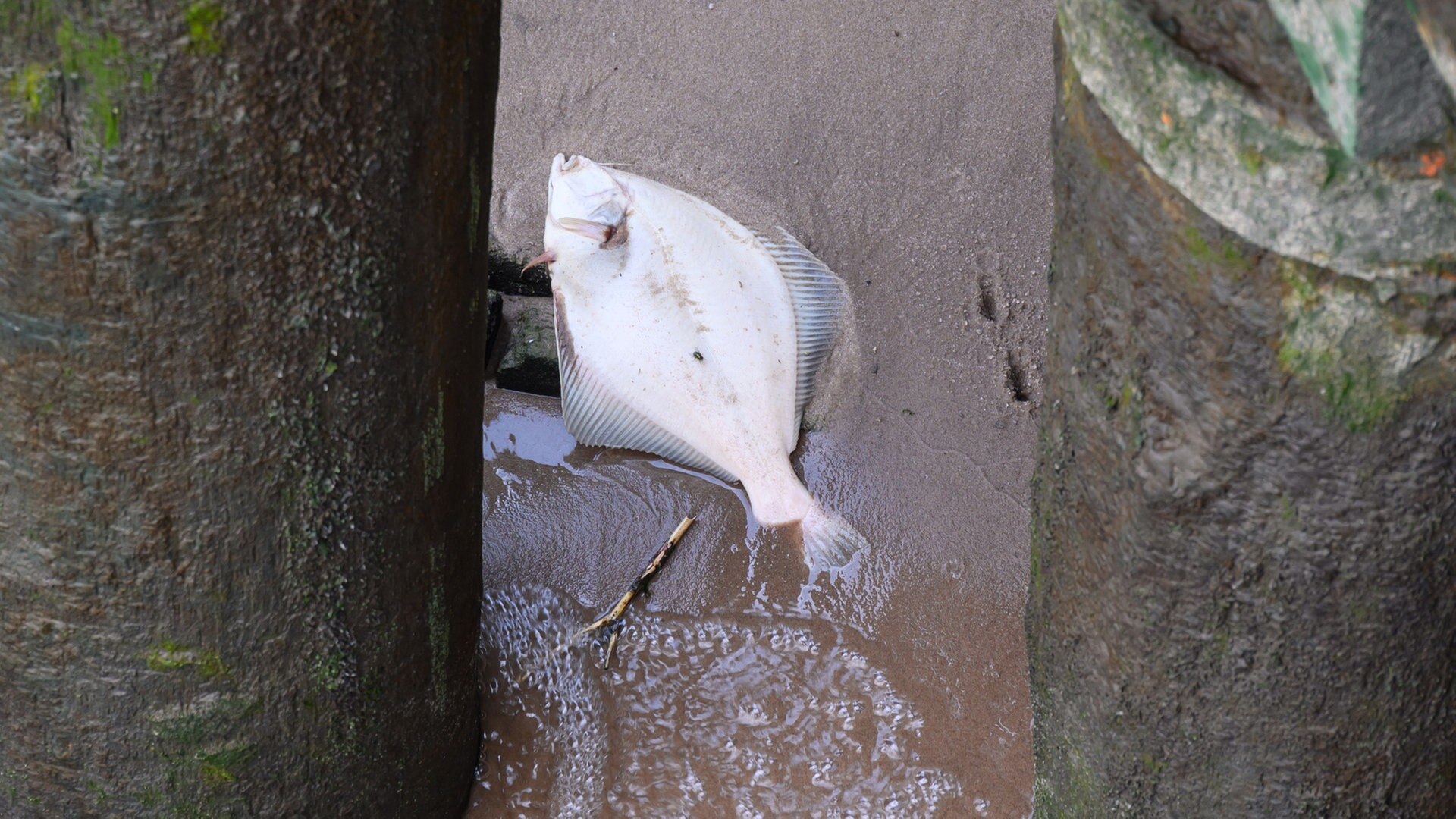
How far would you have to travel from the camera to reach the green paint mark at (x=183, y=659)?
2053 mm

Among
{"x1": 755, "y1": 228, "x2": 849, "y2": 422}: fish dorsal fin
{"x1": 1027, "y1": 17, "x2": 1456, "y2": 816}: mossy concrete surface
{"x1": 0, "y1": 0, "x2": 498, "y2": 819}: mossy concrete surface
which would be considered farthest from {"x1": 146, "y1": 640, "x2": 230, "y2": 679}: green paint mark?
{"x1": 755, "y1": 228, "x2": 849, "y2": 422}: fish dorsal fin

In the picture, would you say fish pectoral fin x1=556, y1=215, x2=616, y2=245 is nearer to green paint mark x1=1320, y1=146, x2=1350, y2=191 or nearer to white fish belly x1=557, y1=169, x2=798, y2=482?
white fish belly x1=557, y1=169, x2=798, y2=482

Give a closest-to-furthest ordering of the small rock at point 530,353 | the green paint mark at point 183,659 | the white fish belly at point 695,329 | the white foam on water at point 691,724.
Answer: the green paint mark at point 183,659 → the white foam on water at point 691,724 → the white fish belly at point 695,329 → the small rock at point 530,353

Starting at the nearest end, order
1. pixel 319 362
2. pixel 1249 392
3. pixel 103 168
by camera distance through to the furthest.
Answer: pixel 1249 392
pixel 103 168
pixel 319 362

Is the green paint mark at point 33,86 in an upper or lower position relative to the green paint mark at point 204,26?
lower

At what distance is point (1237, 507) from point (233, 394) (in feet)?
4.45

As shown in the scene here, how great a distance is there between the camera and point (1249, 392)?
1531mm

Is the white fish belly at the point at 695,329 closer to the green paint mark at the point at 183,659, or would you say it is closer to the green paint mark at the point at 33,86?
the green paint mark at the point at 183,659

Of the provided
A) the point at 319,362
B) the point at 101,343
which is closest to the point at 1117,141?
the point at 319,362

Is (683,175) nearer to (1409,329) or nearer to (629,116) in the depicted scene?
(629,116)

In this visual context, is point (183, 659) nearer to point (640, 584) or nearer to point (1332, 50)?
point (640, 584)

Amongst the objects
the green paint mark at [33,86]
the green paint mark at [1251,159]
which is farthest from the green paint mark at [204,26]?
the green paint mark at [1251,159]

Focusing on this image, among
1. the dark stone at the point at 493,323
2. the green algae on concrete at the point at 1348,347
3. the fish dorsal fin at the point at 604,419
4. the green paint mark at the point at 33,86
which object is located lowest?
the fish dorsal fin at the point at 604,419

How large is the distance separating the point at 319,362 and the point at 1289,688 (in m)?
1.41
